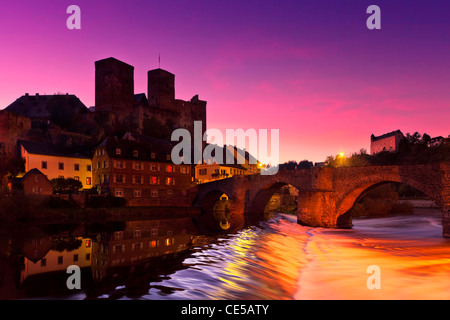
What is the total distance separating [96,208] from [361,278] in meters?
30.7

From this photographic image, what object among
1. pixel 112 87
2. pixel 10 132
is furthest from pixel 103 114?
pixel 10 132

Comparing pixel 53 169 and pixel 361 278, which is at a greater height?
pixel 53 169

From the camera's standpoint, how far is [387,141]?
361 ft

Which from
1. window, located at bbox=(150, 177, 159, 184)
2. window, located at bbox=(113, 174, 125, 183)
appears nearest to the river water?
window, located at bbox=(113, 174, 125, 183)

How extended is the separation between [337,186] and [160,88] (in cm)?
6797

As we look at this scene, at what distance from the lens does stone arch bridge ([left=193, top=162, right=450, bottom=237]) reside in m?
24.6

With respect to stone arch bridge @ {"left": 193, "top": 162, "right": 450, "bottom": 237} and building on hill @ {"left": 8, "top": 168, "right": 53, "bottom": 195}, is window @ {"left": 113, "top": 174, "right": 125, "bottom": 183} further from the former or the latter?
stone arch bridge @ {"left": 193, "top": 162, "right": 450, "bottom": 237}

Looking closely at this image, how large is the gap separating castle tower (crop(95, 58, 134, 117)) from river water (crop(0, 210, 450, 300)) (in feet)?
194

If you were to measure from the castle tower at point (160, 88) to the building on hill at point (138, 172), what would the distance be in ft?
118

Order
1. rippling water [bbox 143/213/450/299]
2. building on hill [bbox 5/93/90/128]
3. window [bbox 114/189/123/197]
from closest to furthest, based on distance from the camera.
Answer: rippling water [bbox 143/213/450/299]
window [bbox 114/189/123/197]
building on hill [bbox 5/93/90/128]

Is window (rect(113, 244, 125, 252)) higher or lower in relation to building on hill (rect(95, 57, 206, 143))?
lower
